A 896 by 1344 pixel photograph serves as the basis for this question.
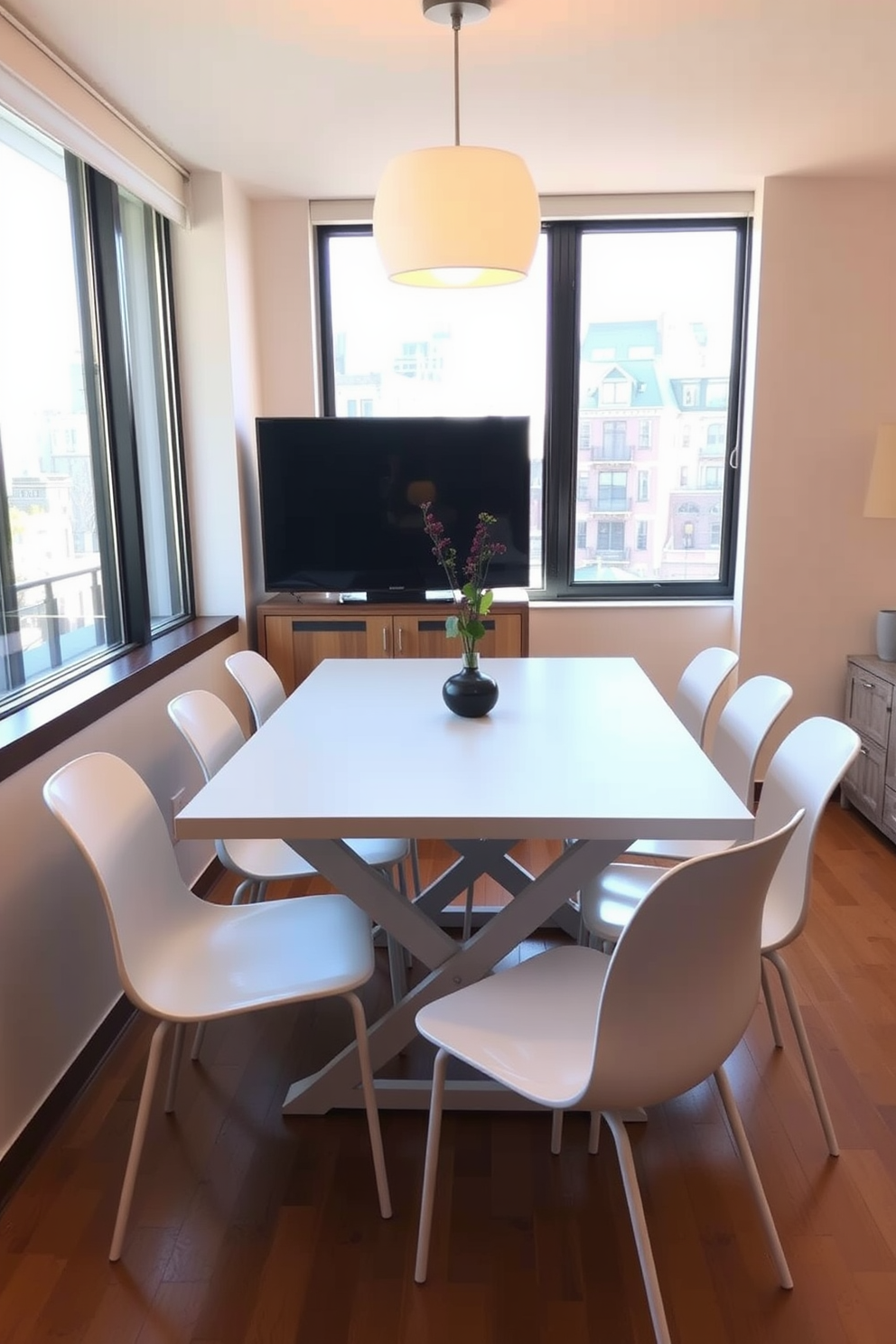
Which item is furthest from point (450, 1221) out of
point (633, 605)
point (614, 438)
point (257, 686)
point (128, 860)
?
point (614, 438)

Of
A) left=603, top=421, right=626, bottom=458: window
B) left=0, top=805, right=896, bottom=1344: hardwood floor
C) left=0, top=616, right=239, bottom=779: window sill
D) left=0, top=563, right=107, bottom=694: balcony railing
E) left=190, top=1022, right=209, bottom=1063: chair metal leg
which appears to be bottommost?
left=0, top=805, right=896, bottom=1344: hardwood floor

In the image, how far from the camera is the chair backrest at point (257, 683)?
2.98 meters

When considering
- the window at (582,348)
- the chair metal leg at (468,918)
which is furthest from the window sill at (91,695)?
the window at (582,348)

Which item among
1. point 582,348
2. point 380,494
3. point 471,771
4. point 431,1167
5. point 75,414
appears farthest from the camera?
point 582,348

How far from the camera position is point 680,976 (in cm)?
147

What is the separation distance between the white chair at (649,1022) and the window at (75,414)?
4.99ft

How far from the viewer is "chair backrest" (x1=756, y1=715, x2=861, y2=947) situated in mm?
2018

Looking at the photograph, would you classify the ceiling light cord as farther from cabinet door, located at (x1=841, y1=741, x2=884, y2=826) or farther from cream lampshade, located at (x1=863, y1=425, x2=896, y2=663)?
cabinet door, located at (x1=841, y1=741, x2=884, y2=826)

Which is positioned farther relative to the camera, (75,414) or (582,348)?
(582,348)

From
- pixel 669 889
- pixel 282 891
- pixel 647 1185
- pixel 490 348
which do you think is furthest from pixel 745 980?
pixel 490 348

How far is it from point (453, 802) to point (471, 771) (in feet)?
0.67

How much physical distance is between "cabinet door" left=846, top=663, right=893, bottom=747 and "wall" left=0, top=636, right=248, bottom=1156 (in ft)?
9.42

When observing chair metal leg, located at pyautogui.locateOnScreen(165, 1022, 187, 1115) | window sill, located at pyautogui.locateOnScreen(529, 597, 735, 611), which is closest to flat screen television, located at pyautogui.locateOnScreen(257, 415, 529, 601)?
window sill, located at pyautogui.locateOnScreen(529, 597, 735, 611)

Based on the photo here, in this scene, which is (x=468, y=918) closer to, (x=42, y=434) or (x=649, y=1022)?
(x=649, y=1022)
